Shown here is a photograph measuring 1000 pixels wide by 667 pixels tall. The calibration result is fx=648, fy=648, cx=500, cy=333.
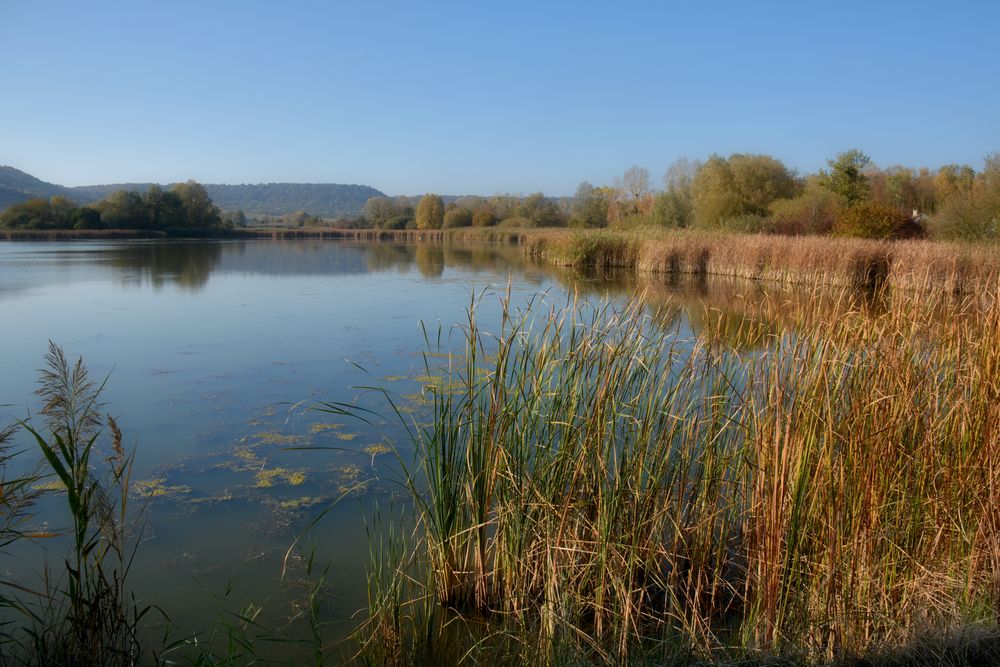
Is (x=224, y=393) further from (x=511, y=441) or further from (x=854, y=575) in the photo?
(x=854, y=575)

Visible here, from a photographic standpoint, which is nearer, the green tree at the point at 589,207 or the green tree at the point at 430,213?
the green tree at the point at 589,207

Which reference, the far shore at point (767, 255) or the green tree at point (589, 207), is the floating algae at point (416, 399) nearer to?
the far shore at point (767, 255)

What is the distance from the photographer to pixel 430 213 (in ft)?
169

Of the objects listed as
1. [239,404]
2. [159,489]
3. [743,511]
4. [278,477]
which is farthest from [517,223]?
[743,511]

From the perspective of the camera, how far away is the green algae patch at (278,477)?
383cm

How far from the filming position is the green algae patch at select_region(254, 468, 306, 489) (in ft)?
12.6

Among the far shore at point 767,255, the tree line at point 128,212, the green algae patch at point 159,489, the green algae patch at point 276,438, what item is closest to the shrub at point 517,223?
the far shore at point 767,255

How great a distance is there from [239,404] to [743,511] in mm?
4148

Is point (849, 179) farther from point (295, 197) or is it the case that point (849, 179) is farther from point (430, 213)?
point (295, 197)

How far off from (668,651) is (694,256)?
16.7m

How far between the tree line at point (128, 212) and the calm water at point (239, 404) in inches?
915

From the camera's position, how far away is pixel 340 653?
236cm

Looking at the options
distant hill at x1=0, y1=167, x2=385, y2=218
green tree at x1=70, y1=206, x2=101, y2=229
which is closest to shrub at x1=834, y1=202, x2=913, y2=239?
green tree at x1=70, y1=206, x2=101, y2=229

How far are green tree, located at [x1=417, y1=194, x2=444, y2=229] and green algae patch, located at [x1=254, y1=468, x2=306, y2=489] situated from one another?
47.6m
